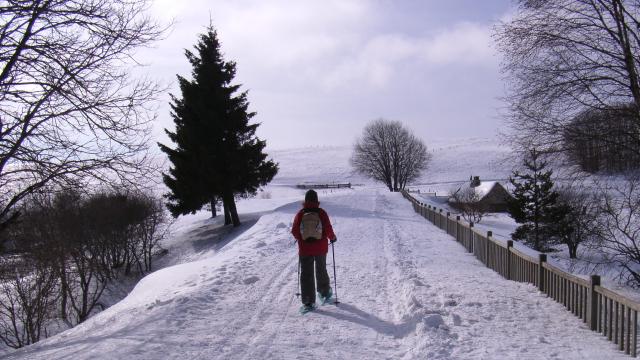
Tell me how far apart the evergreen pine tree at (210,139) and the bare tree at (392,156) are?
50.4m

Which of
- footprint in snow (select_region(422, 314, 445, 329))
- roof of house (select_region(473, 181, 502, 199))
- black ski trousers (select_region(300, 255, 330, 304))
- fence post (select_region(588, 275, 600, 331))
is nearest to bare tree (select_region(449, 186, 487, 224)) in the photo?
roof of house (select_region(473, 181, 502, 199))

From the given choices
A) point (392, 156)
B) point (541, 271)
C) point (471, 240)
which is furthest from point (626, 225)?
point (392, 156)

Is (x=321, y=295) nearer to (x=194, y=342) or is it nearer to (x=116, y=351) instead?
(x=194, y=342)

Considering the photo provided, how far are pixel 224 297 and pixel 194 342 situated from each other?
99.6 inches

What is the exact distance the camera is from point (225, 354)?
5781mm

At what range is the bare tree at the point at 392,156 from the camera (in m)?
80.9

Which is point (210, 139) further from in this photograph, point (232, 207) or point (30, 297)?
point (30, 297)

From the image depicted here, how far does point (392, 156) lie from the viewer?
8225 cm

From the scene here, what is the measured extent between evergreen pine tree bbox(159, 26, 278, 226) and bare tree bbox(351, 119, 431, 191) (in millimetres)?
50396

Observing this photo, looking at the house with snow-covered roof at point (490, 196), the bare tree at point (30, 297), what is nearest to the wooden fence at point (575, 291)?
the bare tree at point (30, 297)

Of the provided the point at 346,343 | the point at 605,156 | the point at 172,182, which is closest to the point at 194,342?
the point at 346,343

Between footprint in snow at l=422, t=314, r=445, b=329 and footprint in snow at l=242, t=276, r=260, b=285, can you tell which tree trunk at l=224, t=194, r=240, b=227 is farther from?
footprint in snow at l=422, t=314, r=445, b=329

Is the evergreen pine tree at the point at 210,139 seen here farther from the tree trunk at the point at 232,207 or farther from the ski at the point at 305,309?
the ski at the point at 305,309

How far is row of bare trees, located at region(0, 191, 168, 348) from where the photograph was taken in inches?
663
